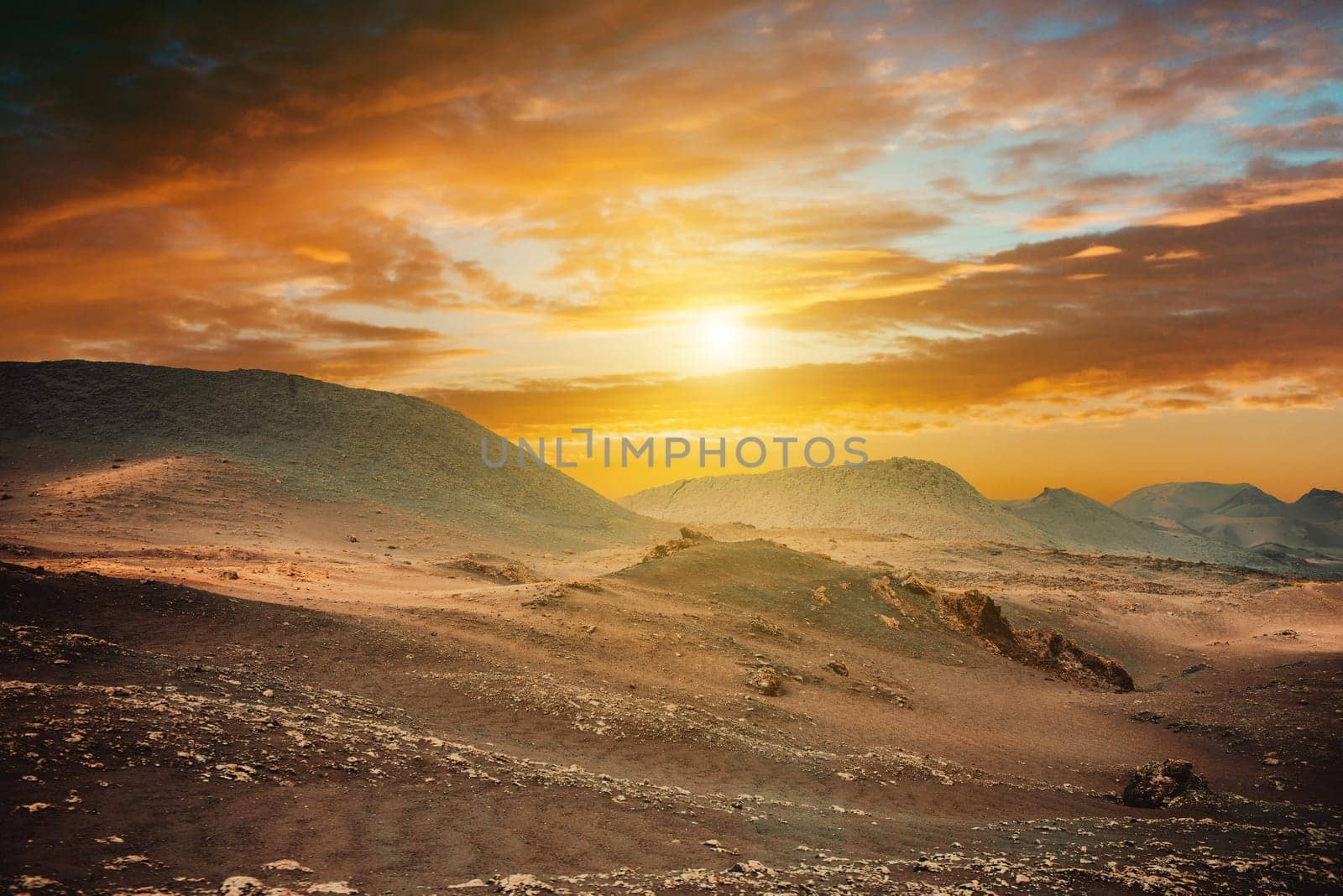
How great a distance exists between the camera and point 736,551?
31.5 m

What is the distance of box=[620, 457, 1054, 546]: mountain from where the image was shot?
94.0 meters

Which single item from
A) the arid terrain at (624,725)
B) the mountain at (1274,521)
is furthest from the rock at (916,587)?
the mountain at (1274,521)

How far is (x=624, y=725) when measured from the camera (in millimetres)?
15359

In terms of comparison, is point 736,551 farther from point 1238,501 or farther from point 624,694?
point 1238,501

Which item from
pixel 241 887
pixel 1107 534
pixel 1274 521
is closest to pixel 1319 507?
pixel 1274 521

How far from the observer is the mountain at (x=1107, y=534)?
10406cm

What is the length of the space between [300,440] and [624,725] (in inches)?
2289

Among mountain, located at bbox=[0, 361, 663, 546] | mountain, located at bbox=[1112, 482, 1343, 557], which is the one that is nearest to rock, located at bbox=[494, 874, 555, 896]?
mountain, located at bbox=[0, 361, 663, 546]

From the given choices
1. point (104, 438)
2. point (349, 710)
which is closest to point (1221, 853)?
point (349, 710)

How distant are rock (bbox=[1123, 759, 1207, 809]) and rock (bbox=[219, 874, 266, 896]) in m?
15.1

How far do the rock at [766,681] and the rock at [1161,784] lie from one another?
7.75 metres

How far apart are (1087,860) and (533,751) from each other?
852 centimetres

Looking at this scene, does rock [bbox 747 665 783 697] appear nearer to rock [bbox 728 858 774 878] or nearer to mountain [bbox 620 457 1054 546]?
rock [bbox 728 858 774 878]

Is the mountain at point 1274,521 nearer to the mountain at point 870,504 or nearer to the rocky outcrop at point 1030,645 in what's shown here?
the mountain at point 870,504
